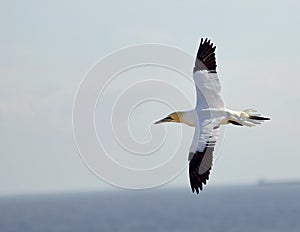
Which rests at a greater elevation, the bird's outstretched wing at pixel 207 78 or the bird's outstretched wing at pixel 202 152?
the bird's outstretched wing at pixel 207 78

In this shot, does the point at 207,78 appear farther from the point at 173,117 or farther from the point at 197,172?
the point at 197,172

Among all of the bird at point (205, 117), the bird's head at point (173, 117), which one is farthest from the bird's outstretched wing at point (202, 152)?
the bird's head at point (173, 117)

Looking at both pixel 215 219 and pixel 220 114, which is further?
pixel 215 219

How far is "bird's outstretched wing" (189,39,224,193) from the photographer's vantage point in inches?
604

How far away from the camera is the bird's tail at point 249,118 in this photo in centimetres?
1599

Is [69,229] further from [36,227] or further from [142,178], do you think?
[142,178]

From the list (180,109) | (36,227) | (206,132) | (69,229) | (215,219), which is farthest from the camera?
(215,219)

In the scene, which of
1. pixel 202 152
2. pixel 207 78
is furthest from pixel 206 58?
pixel 202 152

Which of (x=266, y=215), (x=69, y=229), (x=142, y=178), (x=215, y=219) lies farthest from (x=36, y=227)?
(x=142, y=178)

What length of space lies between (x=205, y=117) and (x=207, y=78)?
119 centimetres

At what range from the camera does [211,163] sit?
1551 centimetres

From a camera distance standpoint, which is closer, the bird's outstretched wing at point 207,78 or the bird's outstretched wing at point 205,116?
the bird's outstretched wing at point 205,116

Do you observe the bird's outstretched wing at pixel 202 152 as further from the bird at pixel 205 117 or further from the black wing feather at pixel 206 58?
the black wing feather at pixel 206 58

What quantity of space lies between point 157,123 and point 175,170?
994 millimetres
